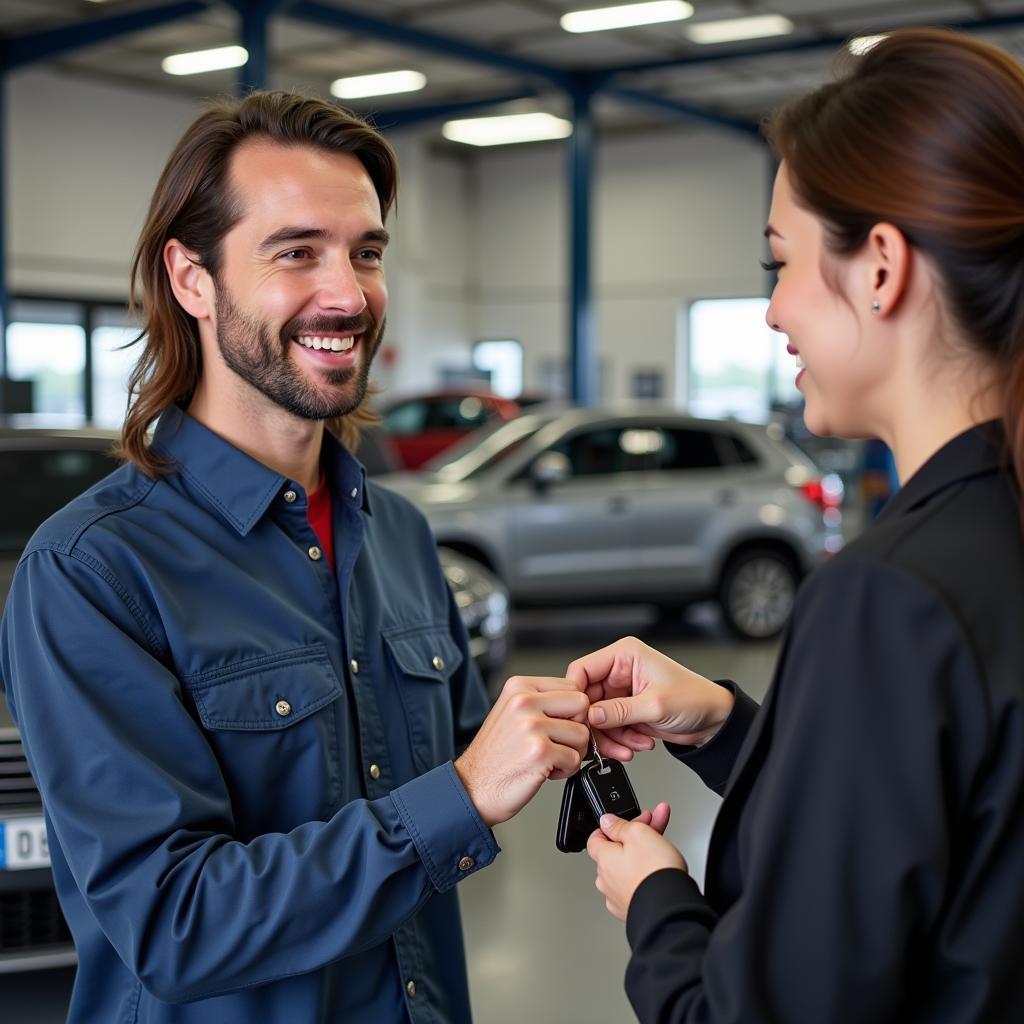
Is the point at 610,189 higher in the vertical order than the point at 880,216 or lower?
higher

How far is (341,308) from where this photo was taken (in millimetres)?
1771

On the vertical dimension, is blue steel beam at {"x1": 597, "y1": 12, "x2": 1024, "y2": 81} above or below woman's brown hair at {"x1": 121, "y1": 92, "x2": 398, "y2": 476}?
above

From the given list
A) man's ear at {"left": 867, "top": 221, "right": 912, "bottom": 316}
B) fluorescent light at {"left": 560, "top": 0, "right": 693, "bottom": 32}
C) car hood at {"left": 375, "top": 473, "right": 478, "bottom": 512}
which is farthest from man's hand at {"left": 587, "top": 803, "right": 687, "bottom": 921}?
fluorescent light at {"left": 560, "top": 0, "right": 693, "bottom": 32}

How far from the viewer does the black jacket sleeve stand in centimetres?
98

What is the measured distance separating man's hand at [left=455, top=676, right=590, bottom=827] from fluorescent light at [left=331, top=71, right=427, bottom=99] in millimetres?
15325

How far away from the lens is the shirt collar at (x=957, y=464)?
107 cm

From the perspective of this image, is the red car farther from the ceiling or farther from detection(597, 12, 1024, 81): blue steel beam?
detection(597, 12, 1024, 81): blue steel beam

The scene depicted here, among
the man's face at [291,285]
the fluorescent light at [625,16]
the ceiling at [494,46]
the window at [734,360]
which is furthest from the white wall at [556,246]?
the man's face at [291,285]

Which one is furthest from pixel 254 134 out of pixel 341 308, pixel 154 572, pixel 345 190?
pixel 154 572

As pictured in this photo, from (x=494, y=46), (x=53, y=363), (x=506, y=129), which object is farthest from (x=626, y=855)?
(x=506, y=129)

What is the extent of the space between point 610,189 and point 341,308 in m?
20.1

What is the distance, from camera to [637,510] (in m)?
8.42

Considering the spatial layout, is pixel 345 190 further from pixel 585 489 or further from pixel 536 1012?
pixel 585 489

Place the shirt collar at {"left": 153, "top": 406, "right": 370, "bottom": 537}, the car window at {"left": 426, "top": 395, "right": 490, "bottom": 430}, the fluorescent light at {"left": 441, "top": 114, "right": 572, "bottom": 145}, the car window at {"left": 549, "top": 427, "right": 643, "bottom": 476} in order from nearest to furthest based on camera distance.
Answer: the shirt collar at {"left": 153, "top": 406, "right": 370, "bottom": 537}, the car window at {"left": 549, "top": 427, "right": 643, "bottom": 476}, the car window at {"left": 426, "top": 395, "right": 490, "bottom": 430}, the fluorescent light at {"left": 441, "top": 114, "right": 572, "bottom": 145}
